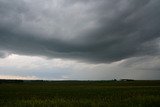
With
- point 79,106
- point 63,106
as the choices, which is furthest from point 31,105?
point 79,106

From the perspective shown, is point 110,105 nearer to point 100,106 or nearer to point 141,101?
point 100,106

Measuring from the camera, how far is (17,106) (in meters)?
23.3

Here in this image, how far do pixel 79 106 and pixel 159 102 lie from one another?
25.6ft

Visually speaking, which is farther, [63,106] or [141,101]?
[141,101]

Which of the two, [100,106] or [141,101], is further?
[141,101]

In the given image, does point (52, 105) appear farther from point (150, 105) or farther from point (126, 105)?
point (150, 105)

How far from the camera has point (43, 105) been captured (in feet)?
75.0

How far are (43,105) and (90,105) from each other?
14.5 feet

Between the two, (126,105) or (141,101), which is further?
(141,101)

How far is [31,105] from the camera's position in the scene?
2314 centimetres

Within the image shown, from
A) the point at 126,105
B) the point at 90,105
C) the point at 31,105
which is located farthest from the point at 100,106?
the point at 31,105

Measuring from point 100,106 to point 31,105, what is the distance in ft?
21.5

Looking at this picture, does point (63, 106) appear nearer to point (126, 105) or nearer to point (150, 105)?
point (126, 105)

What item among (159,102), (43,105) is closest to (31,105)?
(43,105)
